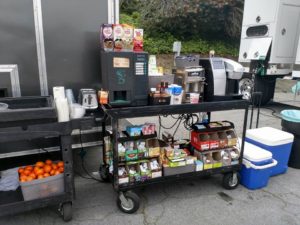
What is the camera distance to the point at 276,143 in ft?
9.71

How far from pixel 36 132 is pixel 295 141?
2997 millimetres

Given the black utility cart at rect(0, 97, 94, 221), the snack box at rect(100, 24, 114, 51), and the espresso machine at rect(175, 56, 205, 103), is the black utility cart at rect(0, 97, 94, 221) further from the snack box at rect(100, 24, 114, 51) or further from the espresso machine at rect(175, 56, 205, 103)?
the espresso machine at rect(175, 56, 205, 103)

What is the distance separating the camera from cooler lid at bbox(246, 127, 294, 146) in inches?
117

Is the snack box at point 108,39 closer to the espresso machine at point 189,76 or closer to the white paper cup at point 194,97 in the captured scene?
the espresso machine at point 189,76

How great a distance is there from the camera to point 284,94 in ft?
29.9

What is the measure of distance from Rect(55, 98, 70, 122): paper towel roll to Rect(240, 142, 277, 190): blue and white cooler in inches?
75.0

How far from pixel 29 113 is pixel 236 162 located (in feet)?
6.79

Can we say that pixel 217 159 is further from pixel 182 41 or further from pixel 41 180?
pixel 182 41

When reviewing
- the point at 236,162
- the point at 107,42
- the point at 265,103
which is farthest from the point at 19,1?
the point at 265,103

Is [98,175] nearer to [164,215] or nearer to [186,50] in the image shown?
[164,215]

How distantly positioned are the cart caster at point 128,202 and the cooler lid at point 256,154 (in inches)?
50.2

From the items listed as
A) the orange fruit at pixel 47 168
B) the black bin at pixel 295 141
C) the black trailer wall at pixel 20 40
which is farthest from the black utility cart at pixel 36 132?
the black bin at pixel 295 141

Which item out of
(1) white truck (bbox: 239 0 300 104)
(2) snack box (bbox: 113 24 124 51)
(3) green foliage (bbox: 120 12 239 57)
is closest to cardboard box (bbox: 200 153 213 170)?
(2) snack box (bbox: 113 24 124 51)

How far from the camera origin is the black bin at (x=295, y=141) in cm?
323
